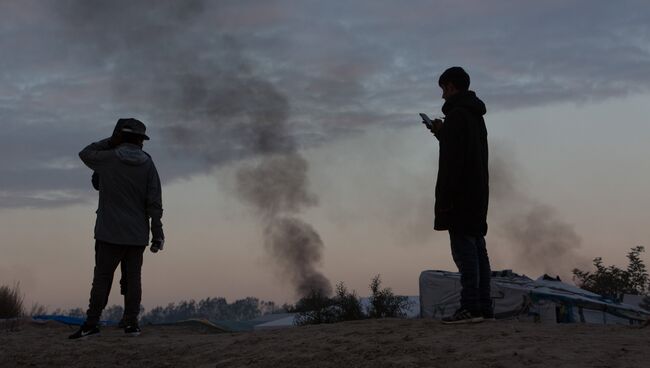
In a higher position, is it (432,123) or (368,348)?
(432,123)

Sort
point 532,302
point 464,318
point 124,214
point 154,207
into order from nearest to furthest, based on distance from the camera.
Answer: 1. point 464,318
2. point 124,214
3. point 154,207
4. point 532,302

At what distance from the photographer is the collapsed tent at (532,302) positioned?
9.27 m

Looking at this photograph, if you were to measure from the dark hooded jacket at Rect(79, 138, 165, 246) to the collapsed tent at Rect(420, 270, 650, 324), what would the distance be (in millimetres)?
4406

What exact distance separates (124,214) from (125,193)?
0.24 m

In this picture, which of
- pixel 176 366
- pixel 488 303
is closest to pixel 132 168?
pixel 176 366

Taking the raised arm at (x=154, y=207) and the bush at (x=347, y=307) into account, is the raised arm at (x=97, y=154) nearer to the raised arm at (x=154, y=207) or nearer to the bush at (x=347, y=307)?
the raised arm at (x=154, y=207)

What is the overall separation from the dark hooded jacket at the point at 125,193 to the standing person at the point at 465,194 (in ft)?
10.7

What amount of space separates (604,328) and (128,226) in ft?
15.9

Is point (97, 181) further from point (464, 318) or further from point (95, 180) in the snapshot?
point (464, 318)

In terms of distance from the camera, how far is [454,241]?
6.44 meters

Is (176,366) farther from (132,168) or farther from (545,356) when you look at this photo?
(545,356)

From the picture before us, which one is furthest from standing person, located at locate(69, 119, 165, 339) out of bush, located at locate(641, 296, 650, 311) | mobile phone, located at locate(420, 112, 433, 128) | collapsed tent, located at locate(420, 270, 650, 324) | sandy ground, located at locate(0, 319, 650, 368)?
bush, located at locate(641, 296, 650, 311)

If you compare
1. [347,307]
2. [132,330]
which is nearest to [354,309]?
[347,307]

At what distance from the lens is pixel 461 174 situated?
253 inches
